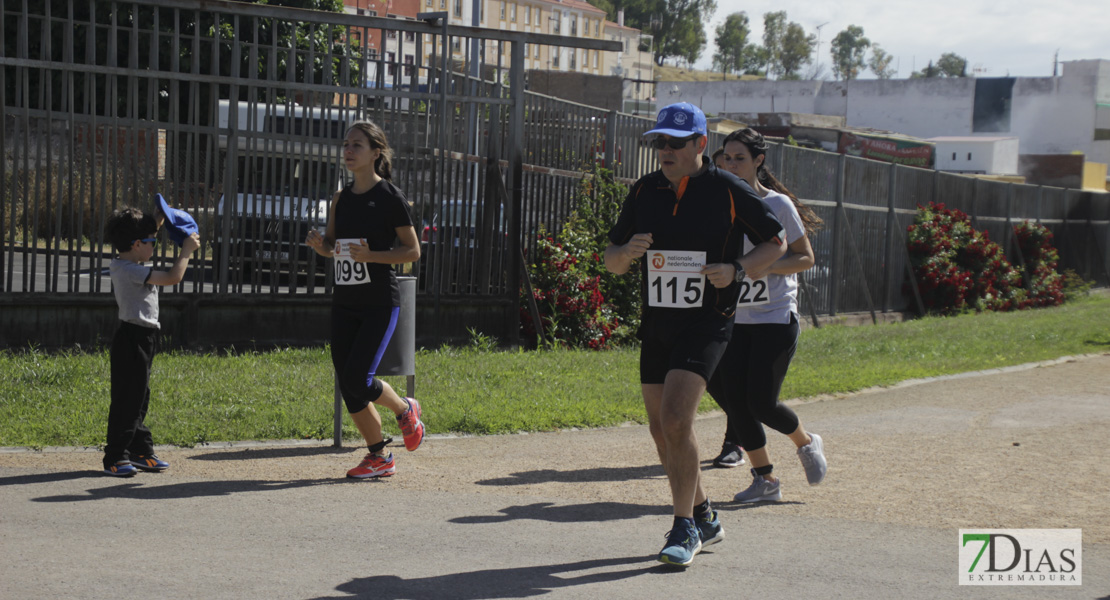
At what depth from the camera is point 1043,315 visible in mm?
A: 20625

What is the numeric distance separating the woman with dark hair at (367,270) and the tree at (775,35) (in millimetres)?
153839

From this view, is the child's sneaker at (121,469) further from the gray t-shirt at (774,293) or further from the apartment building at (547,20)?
the apartment building at (547,20)

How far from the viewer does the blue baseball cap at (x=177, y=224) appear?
6449mm

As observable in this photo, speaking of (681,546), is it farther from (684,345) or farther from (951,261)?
(951,261)

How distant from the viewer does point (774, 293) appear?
20.8 ft

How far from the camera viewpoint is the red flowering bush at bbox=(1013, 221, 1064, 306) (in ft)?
80.6

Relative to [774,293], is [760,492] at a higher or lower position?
lower

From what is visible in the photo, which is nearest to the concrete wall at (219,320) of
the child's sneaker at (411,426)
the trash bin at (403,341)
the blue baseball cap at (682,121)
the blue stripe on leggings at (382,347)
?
the trash bin at (403,341)

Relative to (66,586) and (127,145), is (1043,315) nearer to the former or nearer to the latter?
(127,145)

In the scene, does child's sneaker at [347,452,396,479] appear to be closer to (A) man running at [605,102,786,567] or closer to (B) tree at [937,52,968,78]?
(A) man running at [605,102,786,567]

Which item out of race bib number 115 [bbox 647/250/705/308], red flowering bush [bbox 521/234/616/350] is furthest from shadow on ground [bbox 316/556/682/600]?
red flowering bush [bbox 521/234/616/350]

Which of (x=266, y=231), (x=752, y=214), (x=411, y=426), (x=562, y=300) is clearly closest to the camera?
(x=752, y=214)

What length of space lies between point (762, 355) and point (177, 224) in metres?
3.29

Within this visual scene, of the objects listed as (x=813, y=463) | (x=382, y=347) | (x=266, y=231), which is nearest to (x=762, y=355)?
Answer: (x=813, y=463)
